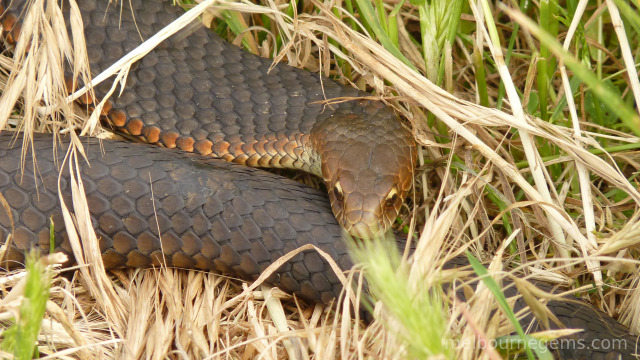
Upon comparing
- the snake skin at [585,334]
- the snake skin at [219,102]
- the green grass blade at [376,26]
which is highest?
the green grass blade at [376,26]

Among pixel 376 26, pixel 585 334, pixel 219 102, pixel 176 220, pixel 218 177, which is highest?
pixel 376 26

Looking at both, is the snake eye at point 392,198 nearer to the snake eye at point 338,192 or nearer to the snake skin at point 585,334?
the snake eye at point 338,192

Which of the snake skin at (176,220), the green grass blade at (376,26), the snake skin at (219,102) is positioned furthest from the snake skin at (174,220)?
the green grass blade at (376,26)

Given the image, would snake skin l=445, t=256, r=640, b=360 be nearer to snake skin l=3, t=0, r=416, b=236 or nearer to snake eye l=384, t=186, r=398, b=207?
snake eye l=384, t=186, r=398, b=207

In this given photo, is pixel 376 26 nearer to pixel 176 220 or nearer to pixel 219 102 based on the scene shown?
pixel 219 102

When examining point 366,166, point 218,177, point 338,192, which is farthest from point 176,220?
point 366,166
